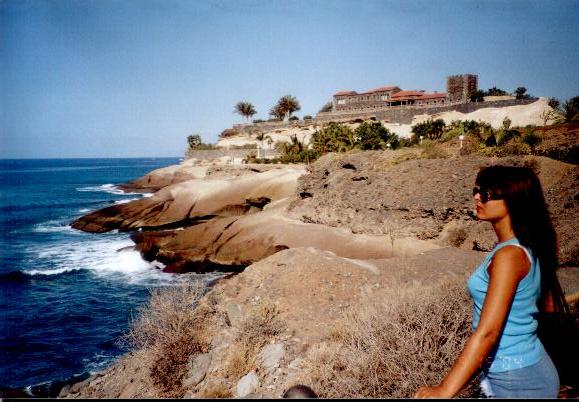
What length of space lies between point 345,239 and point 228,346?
32.6 ft

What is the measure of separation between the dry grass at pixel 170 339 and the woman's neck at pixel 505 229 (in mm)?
6290

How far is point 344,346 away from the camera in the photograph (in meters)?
5.80

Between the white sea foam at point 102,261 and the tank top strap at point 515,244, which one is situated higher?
the tank top strap at point 515,244

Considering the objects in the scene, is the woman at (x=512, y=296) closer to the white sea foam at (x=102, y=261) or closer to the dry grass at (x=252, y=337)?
the dry grass at (x=252, y=337)

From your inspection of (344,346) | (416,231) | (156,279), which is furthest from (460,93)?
(344,346)

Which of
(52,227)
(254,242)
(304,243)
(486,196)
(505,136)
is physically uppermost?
(505,136)

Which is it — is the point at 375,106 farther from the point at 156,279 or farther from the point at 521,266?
the point at 521,266

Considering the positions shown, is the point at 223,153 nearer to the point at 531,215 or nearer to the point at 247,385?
the point at 247,385

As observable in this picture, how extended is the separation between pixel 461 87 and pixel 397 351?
5495 cm

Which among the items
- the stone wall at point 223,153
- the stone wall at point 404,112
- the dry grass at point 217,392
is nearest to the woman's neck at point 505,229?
the dry grass at point 217,392

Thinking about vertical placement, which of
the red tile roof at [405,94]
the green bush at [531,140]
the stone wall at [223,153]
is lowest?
the green bush at [531,140]

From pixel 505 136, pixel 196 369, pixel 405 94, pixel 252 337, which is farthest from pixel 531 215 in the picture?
pixel 405 94

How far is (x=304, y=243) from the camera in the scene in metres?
16.4

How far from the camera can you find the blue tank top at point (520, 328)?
1776mm
